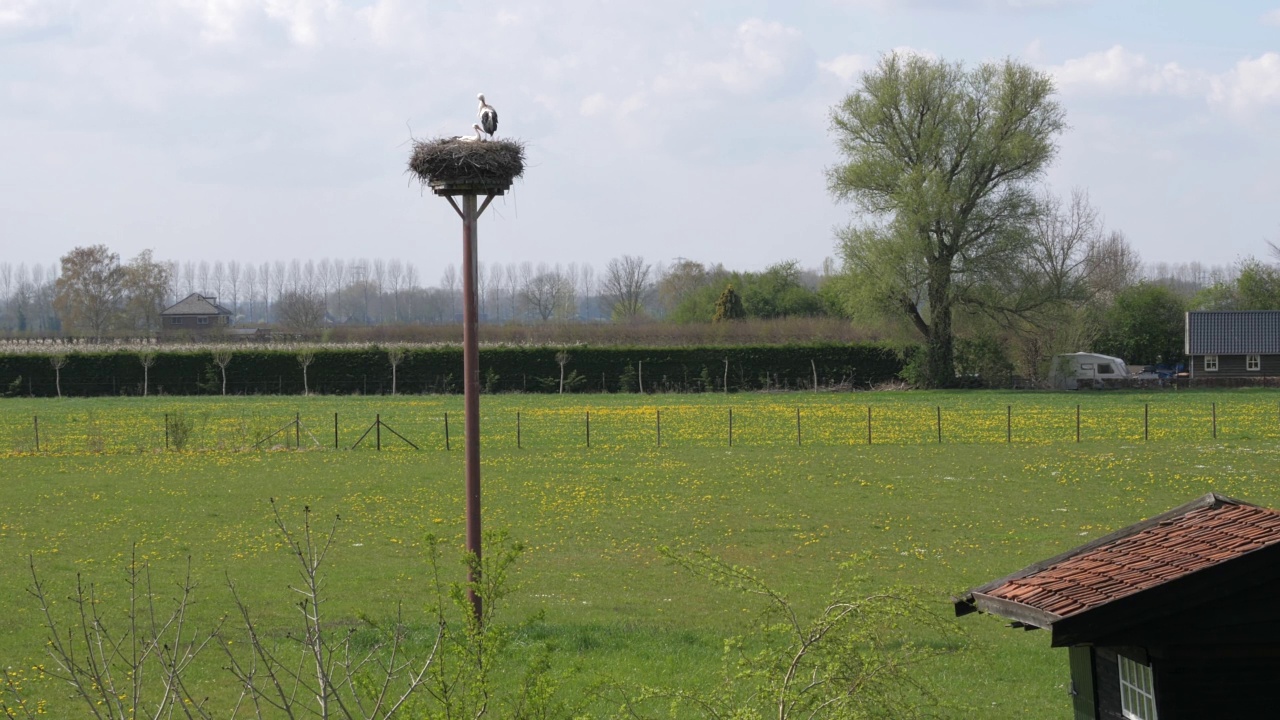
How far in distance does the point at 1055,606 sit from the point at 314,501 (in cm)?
1942

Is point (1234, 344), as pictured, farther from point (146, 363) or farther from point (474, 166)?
point (474, 166)

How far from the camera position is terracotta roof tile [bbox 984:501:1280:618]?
201 inches

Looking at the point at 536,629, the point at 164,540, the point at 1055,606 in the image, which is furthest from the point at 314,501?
the point at 1055,606

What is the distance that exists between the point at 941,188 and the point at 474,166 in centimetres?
5137

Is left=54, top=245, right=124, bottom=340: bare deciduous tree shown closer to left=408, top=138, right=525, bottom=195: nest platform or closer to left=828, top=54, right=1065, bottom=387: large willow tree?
left=828, top=54, right=1065, bottom=387: large willow tree

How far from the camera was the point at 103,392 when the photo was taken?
61.6 meters

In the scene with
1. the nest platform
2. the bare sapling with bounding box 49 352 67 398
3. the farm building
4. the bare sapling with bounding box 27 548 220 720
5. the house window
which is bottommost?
the bare sapling with bounding box 27 548 220 720

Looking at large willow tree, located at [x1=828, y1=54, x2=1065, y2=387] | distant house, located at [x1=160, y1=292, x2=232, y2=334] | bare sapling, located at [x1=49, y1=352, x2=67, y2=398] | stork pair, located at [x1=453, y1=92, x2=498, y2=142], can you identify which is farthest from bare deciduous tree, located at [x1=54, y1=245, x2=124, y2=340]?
stork pair, located at [x1=453, y1=92, x2=498, y2=142]

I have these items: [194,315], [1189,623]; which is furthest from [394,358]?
[1189,623]

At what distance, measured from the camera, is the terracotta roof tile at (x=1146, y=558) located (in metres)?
5.12

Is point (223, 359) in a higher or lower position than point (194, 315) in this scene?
lower

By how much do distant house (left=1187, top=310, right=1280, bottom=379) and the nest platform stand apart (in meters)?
60.6

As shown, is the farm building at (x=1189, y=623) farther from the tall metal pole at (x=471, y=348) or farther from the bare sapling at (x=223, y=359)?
the bare sapling at (x=223, y=359)

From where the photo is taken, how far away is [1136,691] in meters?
5.31
